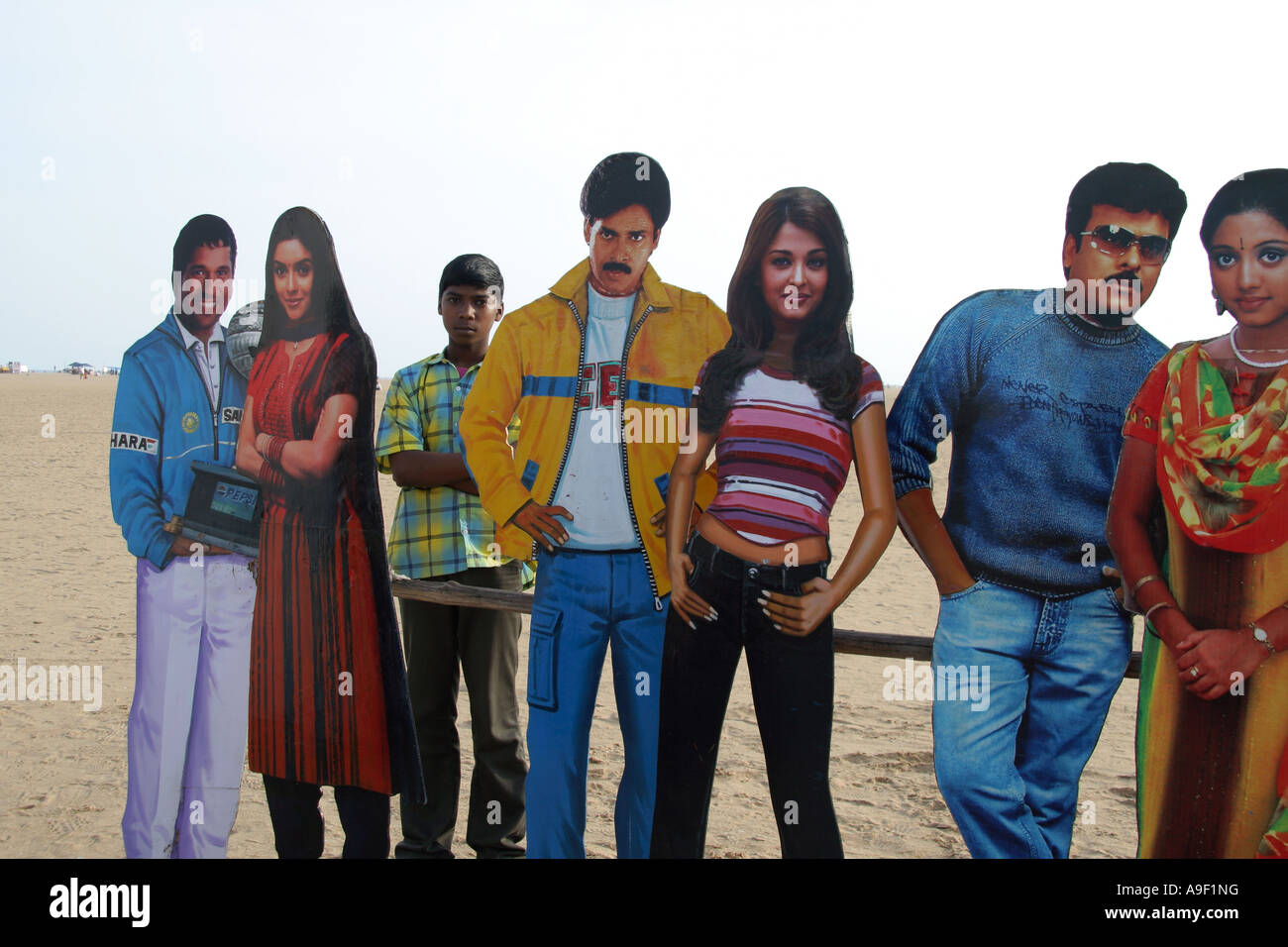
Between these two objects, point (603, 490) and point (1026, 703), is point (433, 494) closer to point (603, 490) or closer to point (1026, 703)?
point (603, 490)

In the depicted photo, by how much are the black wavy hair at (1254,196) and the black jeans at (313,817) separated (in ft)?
13.3

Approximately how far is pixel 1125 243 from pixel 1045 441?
0.80 metres

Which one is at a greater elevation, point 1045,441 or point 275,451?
point 1045,441

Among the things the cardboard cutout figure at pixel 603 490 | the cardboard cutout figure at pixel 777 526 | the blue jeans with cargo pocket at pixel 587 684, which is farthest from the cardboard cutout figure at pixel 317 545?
the cardboard cutout figure at pixel 777 526

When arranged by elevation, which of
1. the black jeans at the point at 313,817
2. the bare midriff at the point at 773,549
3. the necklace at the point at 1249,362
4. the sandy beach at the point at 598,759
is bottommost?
the sandy beach at the point at 598,759

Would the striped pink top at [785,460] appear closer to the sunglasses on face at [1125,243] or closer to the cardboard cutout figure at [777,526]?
the cardboard cutout figure at [777,526]

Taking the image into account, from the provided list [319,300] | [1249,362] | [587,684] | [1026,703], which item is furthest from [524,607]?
[1249,362]

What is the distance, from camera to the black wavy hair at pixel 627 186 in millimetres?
4094

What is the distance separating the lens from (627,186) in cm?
409

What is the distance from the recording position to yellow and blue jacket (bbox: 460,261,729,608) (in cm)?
409

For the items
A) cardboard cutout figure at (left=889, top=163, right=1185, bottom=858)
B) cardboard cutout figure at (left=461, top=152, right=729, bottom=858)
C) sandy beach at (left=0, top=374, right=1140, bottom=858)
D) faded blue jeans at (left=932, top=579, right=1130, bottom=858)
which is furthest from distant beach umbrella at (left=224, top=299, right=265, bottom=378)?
faded blue jeans at (left=932, top=579, right=1130, bottom=858)
